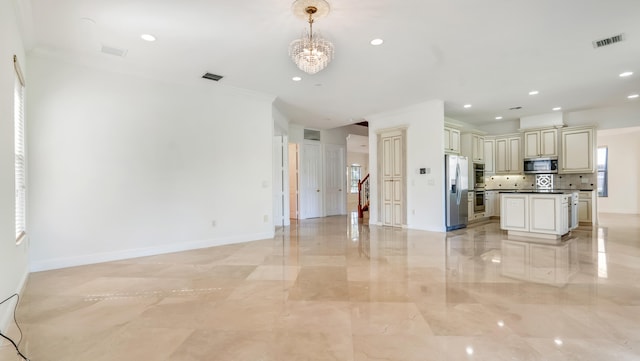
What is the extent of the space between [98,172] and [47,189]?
590 millimetres

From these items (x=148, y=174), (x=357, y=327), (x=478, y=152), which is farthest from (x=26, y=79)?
(x=478, y=152)

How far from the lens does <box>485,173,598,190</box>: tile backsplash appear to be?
765 centimetres

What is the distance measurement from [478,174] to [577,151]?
2.30m

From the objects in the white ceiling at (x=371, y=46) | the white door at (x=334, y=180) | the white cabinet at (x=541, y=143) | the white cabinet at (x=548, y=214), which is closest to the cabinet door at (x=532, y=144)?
the white cabinet at (x=541, y=143)

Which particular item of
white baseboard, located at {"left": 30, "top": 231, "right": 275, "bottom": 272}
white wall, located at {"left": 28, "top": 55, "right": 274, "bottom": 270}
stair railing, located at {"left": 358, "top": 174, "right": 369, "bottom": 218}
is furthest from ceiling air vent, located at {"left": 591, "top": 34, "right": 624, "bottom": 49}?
stair railing, located at {"left": 358, "top": 174, "right": 369, "bottom": 218}

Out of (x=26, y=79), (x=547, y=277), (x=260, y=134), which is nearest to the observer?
(x=547, y=277)

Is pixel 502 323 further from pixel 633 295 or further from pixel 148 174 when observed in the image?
pixel 148 174

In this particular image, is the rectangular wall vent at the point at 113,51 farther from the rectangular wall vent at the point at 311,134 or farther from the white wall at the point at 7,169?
the rectangular wall vent at the point at 311,134

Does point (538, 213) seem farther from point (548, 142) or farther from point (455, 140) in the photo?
point (548, 142)

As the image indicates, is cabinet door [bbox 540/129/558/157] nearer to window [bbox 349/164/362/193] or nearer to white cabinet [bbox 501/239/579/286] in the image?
white cabinet [bbox 501/239/579/286]

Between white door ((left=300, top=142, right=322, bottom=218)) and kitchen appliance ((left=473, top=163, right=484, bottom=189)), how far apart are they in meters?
4.43

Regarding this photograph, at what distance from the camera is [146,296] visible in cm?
299

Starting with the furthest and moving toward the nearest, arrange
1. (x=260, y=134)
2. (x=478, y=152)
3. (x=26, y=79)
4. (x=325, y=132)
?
(x=325, y=132) < (x=478, y=152) < (x=260, y=134) < (x=26, y=79)

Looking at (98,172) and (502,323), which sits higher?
(98,172)
